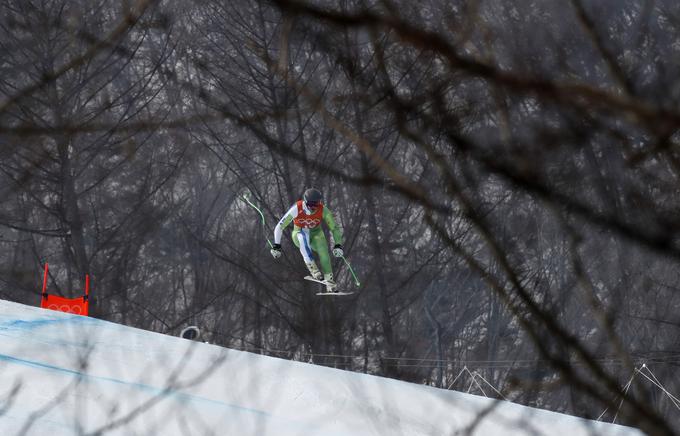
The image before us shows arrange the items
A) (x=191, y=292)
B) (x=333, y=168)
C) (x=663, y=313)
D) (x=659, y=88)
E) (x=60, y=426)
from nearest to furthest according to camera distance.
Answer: (x=60, y=426) < (x=659, y=88) < (x=663, y=313) < (x=333, y=168) < (x=191, y=292)

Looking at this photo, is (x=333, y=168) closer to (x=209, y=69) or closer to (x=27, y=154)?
(x=209, y=69)

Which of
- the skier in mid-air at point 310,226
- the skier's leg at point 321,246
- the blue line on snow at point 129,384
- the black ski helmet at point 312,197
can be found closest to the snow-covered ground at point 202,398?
the blue line on snow at point 129,384

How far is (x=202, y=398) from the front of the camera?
3.29 metres

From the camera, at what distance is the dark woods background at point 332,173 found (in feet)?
68.0

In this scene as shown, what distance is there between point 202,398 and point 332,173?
1799cm

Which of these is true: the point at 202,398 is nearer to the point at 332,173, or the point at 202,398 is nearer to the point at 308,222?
the point at 308,222

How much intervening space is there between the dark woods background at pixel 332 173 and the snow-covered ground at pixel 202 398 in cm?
1587

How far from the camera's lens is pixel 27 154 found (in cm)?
2175

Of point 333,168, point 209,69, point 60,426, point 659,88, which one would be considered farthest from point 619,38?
point 60,426

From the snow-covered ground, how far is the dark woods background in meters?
15.9

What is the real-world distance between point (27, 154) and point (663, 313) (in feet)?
47.7

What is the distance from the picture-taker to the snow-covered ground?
2221 millimetres

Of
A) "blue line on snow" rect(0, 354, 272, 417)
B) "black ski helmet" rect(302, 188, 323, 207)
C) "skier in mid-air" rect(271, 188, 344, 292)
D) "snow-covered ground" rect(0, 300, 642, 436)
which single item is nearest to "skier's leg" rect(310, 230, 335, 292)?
"skier in mid-air" rect(271, 188, 344, 292)

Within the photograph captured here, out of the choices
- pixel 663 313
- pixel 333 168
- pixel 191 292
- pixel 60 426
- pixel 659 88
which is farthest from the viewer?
pixel 191 292
